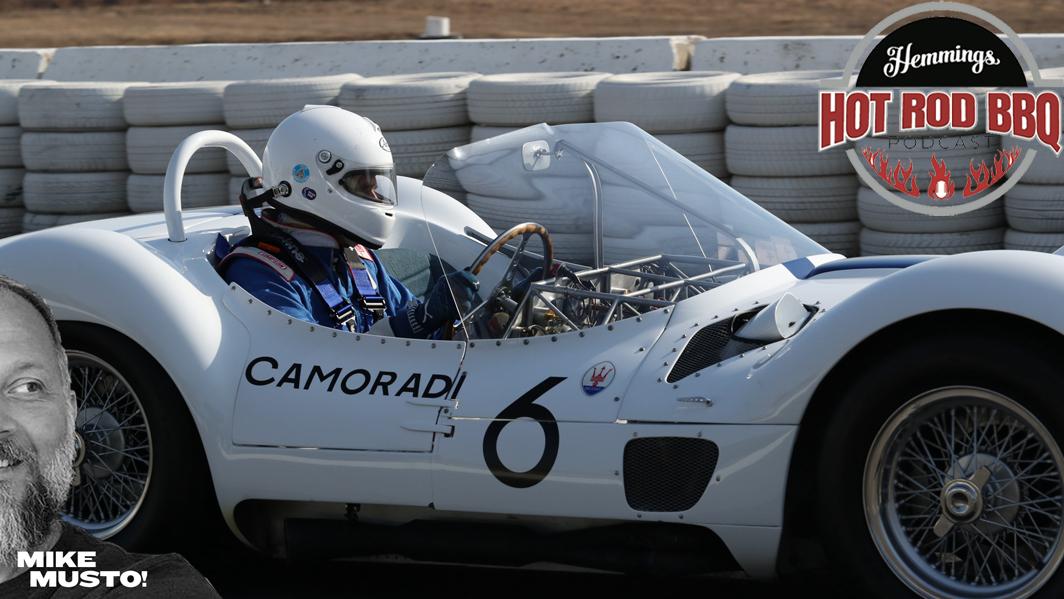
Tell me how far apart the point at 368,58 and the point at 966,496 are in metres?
10.00

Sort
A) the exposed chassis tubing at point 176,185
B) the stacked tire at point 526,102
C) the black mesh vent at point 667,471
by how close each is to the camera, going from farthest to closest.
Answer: the stacked tire at point 526,102, the exposed chassis tubing at point 176,185, the black mesh vent at point 667,471

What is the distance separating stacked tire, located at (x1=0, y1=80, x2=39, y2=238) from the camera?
959 centimetres

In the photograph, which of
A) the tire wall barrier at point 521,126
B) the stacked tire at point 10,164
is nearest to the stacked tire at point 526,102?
the tire wall barrier at point 521,126

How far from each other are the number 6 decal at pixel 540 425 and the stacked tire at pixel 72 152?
20.8 ft

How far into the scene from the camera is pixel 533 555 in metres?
3.75

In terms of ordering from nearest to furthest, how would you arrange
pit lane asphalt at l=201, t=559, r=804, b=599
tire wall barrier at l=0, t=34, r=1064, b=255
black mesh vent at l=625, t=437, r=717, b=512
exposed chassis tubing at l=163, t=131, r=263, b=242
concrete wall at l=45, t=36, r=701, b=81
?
black mesh vent at l=625, t=437, r=717, b=512
pit lane asphalt at l=201, t=559, r=804, b=599
exposed chassis tubing at l=163, t=131, r=263, b=242
tire wall barrier at l=0, t=34, r=1064, b=255
concrete wall at l=45, t=36, r=701, b=81

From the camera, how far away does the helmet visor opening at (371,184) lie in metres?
4.44

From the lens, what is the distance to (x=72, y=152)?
30.8 ft

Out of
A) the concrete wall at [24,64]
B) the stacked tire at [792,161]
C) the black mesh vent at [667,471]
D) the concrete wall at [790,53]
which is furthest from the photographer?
the concrete wall at [24,64]

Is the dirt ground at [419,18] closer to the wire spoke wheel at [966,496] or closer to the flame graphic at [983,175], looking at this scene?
the flame graphic at [983,175]

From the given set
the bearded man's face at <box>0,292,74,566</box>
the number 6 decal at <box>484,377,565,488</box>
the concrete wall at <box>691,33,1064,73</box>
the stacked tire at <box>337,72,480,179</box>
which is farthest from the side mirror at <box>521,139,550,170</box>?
the concrete wall at <box>691,33,1064,73</box>

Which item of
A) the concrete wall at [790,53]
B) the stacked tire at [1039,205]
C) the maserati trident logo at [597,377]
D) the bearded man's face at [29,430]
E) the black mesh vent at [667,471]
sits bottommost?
the stacked tire at [1039,205]

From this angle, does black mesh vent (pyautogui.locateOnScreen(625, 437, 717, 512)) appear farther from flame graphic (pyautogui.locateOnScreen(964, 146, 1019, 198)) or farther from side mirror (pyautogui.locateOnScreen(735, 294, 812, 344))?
flame graphic (pyautogui.locateOnScreen(964, 146, 1019, 198))

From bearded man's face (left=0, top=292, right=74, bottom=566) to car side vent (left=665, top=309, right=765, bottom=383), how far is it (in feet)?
7.95
